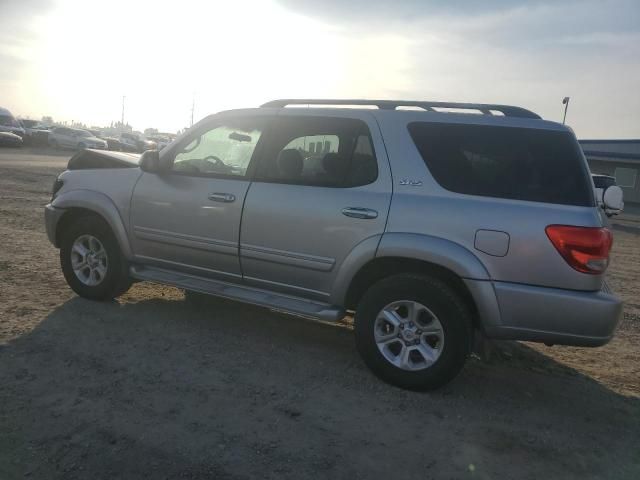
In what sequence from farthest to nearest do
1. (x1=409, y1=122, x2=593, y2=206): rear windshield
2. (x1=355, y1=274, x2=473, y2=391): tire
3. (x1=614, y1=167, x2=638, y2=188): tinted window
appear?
(x1=614, y1=167, x2=638, y2=188): tinted window, (x1=355, y1=274, x2=473, y2=391): tire, (x1=409, y1=122, x2=593, y2=206): rear windshield

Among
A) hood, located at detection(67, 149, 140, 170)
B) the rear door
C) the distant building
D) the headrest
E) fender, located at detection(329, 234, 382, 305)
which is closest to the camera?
fender, located at detection(329, 234, 382, 305)

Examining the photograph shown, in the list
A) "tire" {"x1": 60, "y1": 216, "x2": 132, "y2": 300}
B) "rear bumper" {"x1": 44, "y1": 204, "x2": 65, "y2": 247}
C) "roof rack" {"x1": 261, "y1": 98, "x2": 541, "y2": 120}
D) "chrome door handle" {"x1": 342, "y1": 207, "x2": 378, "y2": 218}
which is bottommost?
"tire" {"x1": 60, "y1": 216, "x2": 132, "y2": 300}

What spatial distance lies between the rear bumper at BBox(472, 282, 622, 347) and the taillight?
176 mm

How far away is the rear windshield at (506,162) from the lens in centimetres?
347

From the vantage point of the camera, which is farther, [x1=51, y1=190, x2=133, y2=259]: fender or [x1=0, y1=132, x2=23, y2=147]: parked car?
[x1=0, y1=132, x2=23, y2=147]: parked car

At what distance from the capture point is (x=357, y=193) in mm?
3973

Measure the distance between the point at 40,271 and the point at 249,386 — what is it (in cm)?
364

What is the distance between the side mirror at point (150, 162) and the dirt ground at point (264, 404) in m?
1.32

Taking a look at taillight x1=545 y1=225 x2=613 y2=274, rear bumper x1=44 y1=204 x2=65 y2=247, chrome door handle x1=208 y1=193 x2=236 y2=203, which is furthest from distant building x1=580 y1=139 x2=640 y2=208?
rear bumper x1=44 y1=204 x2=65 y2=247

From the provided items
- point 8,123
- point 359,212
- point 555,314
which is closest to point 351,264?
point 359,212

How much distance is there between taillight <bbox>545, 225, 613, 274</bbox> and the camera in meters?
3.34

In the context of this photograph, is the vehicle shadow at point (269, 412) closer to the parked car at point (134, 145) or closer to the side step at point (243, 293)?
the side step at point (243, 293)

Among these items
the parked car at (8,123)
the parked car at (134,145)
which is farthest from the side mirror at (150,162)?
the parked car at (134,145)

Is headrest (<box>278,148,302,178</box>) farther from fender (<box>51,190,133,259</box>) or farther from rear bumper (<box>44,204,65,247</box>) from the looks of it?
rear bumper (<box>44,204,65,247</box>)
